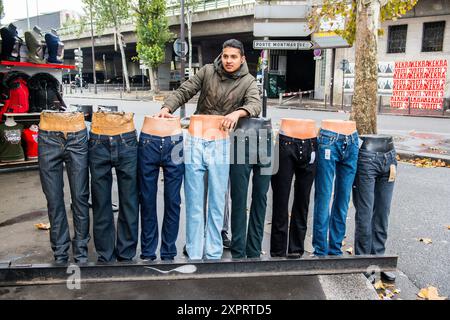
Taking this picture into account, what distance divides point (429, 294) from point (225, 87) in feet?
8.04

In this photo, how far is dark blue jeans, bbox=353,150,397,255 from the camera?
3.44m

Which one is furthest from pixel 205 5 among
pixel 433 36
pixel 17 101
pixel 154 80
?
pixel 17 101

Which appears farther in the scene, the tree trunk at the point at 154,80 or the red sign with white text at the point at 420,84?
the tree trunk at the point at 154,80

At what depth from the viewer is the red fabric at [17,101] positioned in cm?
723

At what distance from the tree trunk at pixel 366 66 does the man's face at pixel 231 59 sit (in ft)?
23.7

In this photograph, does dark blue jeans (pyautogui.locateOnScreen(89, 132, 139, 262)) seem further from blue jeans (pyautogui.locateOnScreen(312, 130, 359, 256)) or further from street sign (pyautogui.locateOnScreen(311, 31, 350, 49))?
street sign (pyautogui.locateOnScreen(311, 31, 350, 49))

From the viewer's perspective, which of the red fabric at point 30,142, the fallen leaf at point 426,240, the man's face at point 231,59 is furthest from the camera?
the red fabric at point 30,142

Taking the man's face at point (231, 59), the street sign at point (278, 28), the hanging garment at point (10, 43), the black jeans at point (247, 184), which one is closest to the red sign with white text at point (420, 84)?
the street sign at point (278, 28)

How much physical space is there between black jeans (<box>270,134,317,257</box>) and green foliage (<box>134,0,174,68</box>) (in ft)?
112

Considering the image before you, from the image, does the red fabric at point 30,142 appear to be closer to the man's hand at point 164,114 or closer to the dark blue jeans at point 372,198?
the man's hand at point 164,114

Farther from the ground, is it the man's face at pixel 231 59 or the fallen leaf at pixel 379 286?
the man's face at pixel 231 59

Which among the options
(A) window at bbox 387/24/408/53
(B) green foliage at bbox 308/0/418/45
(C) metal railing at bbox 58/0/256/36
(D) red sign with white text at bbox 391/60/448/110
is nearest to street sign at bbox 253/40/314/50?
(B) green foliage at bbox 308/0/418/45

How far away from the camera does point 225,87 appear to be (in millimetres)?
3746
